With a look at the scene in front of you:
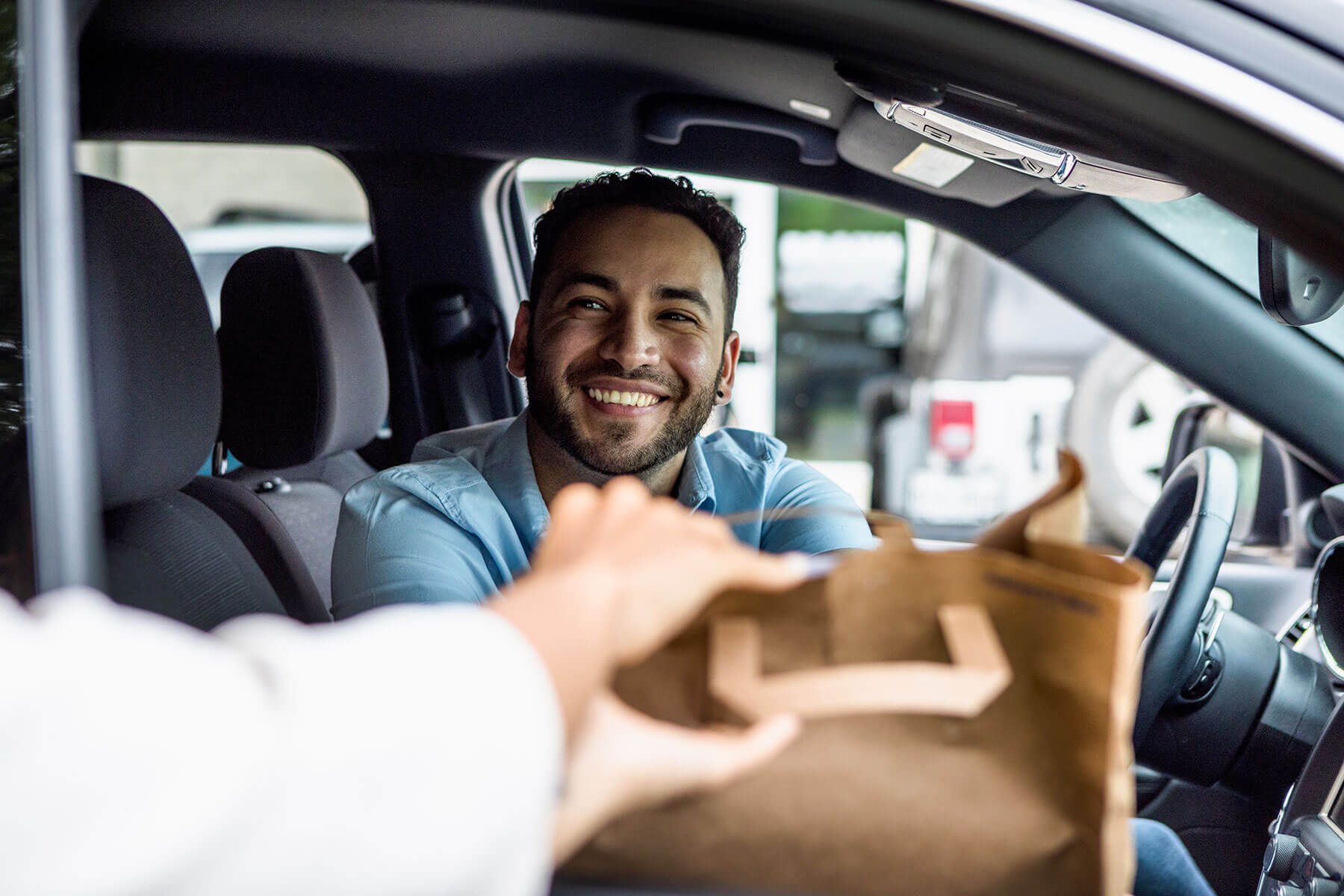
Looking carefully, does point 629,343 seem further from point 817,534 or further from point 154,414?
point 154,414

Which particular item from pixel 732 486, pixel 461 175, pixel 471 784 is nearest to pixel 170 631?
pixel 471 784

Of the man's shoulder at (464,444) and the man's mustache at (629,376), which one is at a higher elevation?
the man's mustache at (629,376)

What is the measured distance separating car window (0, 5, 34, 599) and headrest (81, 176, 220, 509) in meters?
0.24

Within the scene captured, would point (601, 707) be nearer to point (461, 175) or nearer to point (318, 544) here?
point (318, 544)

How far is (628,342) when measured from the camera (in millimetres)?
1667

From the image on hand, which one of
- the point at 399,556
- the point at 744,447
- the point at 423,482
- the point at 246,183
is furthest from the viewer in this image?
the point at 246,183

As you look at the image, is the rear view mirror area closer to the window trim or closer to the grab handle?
the grab handle

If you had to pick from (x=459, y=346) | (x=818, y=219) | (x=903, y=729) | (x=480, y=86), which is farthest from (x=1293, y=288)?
(x=818, y=219)

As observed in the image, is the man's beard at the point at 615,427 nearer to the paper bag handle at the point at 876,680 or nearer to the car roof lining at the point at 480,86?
the car roof lining at the point at 480,86

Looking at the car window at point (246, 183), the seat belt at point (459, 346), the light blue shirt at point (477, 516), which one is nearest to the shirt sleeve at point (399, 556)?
the light blue shirt at point (477, 516)

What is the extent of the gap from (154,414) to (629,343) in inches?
24.8

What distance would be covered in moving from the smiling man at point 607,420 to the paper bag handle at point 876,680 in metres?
0.71

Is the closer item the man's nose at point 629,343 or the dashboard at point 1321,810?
the dashboard at point 1321,810

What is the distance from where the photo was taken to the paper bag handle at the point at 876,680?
762 millimetres
